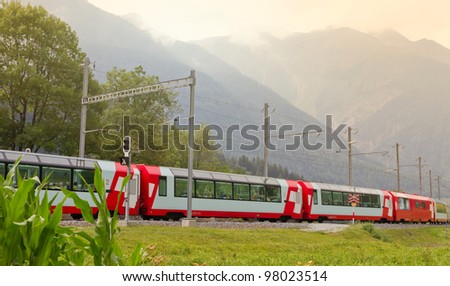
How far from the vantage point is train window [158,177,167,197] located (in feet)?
99.1

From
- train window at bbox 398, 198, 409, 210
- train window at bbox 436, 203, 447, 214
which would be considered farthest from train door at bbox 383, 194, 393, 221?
train window at bbox 436, 203, 447, 214

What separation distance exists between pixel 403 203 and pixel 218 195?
26.1 metres

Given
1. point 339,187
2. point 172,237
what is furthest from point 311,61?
point 172,237

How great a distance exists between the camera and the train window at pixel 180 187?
102ft

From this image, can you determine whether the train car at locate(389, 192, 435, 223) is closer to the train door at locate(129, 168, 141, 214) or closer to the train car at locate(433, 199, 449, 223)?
the train car at locate(433, 199, 449, 223)

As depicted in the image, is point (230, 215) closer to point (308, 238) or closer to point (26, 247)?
point (308, 238)

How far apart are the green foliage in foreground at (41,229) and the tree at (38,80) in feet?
119

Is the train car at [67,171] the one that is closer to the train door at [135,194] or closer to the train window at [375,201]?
the train door at [135,194]

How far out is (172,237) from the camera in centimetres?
2002

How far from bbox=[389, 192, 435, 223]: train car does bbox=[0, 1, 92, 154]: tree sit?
29093 millimetres

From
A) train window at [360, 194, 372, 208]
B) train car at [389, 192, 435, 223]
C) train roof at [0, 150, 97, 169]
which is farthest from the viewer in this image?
train car at [389, 192, 435, 223]

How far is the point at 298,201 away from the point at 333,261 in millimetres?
27241

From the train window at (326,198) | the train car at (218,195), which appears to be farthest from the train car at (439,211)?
the train car at (218,195)

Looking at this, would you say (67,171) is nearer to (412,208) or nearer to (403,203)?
(403,203)
